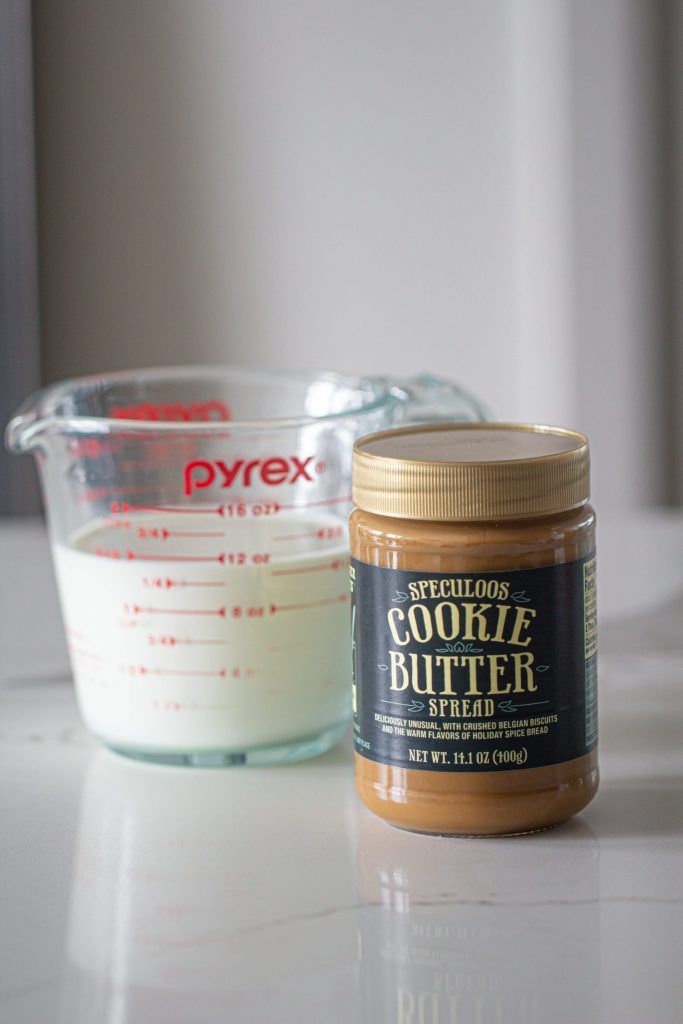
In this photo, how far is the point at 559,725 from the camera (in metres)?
0.64

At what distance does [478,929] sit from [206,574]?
0.24 metres

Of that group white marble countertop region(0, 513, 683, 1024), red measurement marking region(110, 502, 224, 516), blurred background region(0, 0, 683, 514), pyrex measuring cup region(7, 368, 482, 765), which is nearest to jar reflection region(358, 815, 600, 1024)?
white marble countertop region(0, 513, 683, 1024)

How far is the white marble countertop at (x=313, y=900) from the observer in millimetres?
538

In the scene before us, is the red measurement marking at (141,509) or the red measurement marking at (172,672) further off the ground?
the red measurement marking at (141,509)

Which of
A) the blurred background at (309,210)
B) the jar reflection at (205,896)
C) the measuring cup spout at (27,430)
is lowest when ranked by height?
the jar reflection at (205,896)

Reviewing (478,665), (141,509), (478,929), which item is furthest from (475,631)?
(141,509)

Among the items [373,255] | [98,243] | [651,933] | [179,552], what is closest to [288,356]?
[373,255]

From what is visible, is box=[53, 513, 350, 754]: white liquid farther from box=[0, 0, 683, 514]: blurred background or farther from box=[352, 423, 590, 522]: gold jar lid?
box=[0, 0, 683, 514]: blurred background

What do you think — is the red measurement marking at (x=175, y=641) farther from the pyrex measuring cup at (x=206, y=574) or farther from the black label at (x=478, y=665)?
the black label at (x=478, y=665)

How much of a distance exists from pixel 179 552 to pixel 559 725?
243mm

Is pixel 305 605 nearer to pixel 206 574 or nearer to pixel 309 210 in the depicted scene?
pixel 206 574

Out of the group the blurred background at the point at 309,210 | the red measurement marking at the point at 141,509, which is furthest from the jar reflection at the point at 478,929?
the blurred background at the point at 309,210

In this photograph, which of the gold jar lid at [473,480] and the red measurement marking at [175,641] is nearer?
the gold jar lid at [473,480]

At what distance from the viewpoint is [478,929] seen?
590 mm
